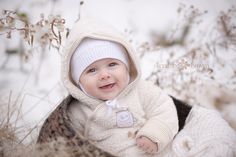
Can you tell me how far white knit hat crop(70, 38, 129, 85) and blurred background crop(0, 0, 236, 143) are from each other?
0.81ft

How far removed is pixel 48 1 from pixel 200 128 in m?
2.19

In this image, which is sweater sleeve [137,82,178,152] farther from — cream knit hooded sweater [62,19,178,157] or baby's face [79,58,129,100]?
baby's face [79,58,129,100]

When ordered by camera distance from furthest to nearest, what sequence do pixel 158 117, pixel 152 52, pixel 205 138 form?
pixel 152 52, pixel 158 117, pixel 205 138

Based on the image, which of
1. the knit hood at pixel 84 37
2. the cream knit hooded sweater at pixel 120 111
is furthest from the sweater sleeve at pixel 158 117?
the knit hood at pixel 84 37

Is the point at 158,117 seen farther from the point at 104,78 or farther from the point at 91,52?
the point at 91,52

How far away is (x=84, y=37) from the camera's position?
1683 mm

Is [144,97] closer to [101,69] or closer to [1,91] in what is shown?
[101,69]

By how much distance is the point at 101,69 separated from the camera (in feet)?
5.62

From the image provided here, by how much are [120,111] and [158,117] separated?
0.18m

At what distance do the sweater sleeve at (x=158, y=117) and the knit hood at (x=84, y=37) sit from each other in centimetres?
11

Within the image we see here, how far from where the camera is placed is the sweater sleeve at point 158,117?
1.68m

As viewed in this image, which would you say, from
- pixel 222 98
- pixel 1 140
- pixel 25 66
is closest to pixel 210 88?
pixel 222 98

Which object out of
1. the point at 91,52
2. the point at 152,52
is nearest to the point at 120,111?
the point at 91,52

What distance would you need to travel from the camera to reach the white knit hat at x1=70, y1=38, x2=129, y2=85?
66.2 inches
